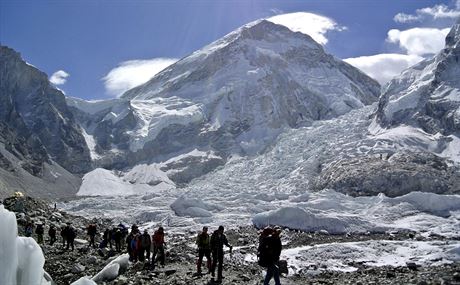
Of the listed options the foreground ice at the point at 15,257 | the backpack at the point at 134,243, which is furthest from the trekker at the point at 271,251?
the backpack at the point at 134,243

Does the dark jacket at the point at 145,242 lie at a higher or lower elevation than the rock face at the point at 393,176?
lower

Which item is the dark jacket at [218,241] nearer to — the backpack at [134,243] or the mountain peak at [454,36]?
the backpack at [134,243]

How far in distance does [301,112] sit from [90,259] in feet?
548

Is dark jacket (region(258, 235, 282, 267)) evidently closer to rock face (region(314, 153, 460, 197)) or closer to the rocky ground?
the rocky ground

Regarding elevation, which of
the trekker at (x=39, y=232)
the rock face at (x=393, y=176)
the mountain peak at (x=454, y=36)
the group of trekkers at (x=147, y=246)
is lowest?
the group of trekkers at (x=147, y=246)

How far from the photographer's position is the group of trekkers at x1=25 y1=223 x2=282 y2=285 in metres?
15.1

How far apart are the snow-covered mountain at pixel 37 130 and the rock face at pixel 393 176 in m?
73.5

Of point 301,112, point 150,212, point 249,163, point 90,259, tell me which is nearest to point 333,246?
point 90,259

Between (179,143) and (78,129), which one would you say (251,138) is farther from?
(78,129)

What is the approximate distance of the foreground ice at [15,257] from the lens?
1257 cm

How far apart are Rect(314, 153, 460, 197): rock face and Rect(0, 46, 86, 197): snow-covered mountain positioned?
2895 inches

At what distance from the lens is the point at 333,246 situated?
123ft

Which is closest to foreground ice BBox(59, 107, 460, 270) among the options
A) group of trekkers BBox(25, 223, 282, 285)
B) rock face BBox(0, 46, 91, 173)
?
group of trekkers BBox(25, 223, 282, 285)

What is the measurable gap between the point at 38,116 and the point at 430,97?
12306cm
